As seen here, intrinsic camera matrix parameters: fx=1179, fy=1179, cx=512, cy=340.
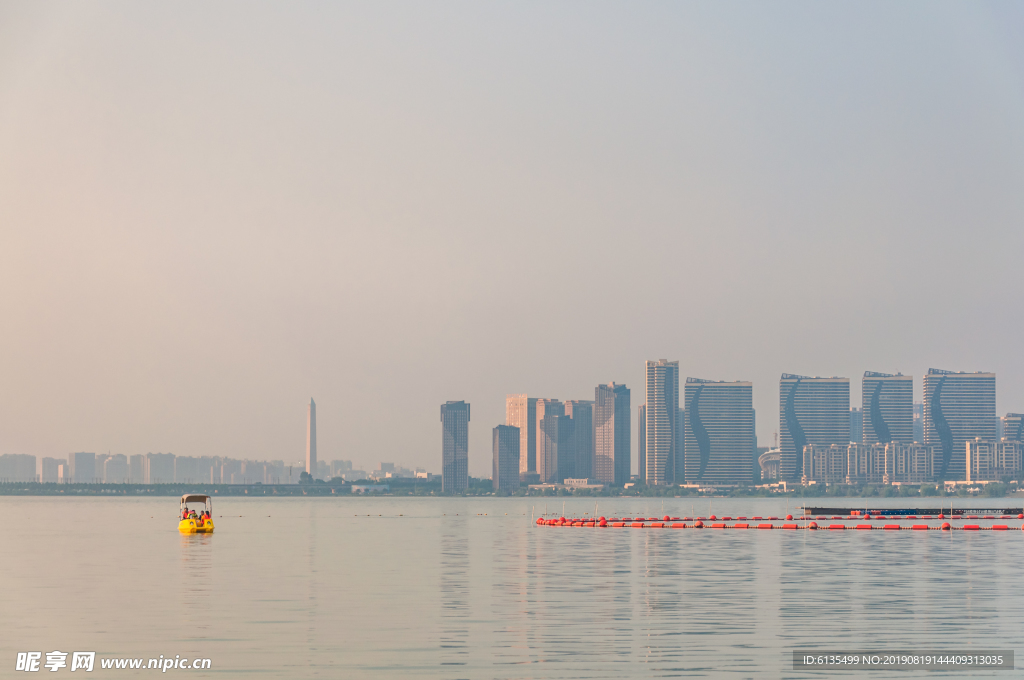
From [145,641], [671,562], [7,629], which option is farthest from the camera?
[671,562]

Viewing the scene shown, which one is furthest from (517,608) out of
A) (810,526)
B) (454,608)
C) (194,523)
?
(194,523)

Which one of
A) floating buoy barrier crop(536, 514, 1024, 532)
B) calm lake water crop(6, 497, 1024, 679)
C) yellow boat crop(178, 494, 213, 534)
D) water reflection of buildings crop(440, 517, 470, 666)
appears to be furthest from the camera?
floating buoy barrier crop(536, 514, 1024, 532)

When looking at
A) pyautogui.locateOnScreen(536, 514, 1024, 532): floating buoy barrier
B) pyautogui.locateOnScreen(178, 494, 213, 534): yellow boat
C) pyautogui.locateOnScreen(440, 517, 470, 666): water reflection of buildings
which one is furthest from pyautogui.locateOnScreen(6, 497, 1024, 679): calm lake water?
pyautogui.locateOnScreen(536, 514, 1024, 532): floating buoy barrier

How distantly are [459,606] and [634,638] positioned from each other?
12.6 m

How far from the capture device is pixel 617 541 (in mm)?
101438

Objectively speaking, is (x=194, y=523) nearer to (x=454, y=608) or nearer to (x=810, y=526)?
(x=810, y=526)

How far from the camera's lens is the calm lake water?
34906mm

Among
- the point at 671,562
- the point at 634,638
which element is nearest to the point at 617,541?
the point at 671,562

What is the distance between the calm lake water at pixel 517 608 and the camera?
34906 mm

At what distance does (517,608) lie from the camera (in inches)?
1884

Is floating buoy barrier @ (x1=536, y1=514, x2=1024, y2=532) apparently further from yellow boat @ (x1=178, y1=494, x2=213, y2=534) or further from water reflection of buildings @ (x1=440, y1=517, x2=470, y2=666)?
water reflection of buildings @ (x1=440, y1=517, x2=470, y2=666)

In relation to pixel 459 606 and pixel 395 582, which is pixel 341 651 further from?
pixel 395 582

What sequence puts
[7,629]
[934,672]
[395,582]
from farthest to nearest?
[395,582], [7,629], [934,672]

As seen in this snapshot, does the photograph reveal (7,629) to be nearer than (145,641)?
No
